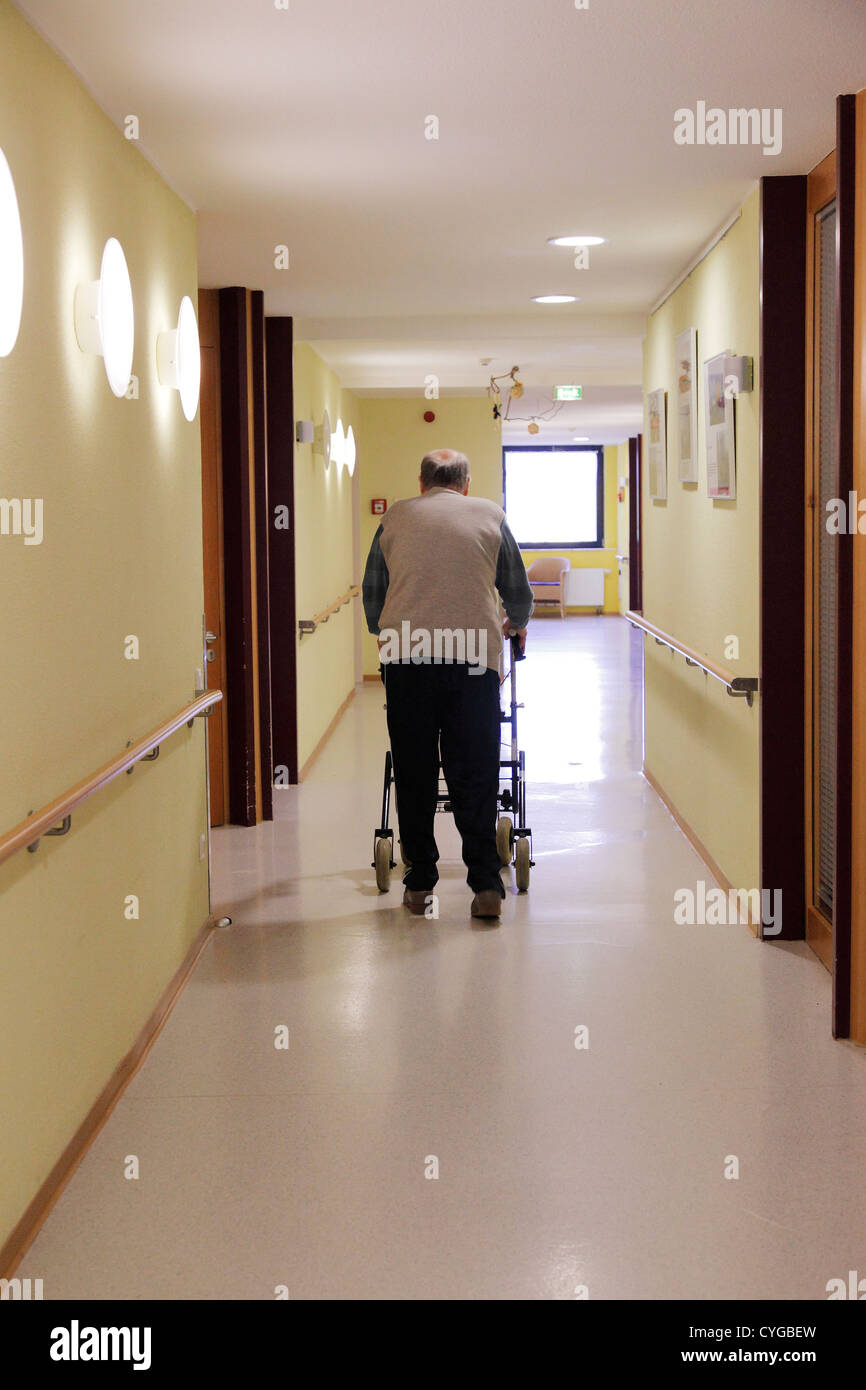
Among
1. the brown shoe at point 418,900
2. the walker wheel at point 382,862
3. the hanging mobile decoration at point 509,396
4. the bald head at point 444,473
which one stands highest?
the hanging mobile decoration at point 509,396

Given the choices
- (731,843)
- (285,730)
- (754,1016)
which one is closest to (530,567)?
(285,730)

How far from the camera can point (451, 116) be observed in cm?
382

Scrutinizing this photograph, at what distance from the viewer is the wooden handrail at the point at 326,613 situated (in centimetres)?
791


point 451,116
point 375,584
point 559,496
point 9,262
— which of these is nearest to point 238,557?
point 375,584

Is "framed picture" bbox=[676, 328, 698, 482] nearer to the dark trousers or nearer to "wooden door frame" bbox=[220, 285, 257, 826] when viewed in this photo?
the dark trousers

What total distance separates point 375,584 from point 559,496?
16.9 metres

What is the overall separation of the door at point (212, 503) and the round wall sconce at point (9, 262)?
3.91 m

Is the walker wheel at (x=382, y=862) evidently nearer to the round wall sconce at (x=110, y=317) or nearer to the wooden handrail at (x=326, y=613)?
the round wall sconce at (x=110, y=317)

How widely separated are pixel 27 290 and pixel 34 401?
22 centimetres

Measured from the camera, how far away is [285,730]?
25.4 feet

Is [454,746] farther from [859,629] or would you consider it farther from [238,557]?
[238,557]

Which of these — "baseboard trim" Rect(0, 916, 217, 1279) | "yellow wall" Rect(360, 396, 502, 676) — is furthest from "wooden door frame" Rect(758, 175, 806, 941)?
"yellow wall" Rect(360, 396, 502, 676)

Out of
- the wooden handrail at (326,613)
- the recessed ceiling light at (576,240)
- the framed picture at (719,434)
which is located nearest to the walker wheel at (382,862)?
the framed picture at (719,434)

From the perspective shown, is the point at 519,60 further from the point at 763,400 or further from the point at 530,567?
the point at 530,567
